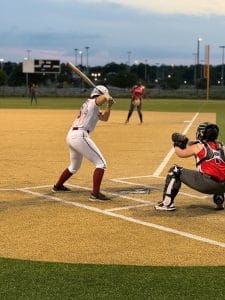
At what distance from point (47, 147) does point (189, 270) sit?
10.9 metres

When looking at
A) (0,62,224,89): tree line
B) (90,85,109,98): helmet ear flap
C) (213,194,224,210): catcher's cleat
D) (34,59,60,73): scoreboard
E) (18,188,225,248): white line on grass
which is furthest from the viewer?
(0,62,224,89): tree line

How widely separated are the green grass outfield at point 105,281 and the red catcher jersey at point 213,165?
2531 mm

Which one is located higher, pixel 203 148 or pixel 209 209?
pixel 203 148

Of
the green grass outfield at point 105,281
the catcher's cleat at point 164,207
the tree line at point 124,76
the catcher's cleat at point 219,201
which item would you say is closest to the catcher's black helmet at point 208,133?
the catcher's cleat at point 219,201

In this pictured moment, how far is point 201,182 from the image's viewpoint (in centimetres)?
782

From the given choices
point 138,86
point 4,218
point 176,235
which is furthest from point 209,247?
point 138,86

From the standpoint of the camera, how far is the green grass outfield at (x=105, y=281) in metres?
4.60

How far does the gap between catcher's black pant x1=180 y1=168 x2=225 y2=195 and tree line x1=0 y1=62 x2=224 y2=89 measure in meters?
81.9

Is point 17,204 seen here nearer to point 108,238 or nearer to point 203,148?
point 108,238

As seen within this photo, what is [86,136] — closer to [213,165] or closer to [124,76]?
[213,165]

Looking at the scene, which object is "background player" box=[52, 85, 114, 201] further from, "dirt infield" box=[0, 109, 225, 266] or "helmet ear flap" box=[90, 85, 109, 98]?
"dirt infield" box=[0, 109, 225, 266]

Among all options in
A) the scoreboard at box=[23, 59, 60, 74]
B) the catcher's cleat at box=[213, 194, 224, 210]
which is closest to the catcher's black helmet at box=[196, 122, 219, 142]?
the catcher's cleat at box=[213, 194, 224, 210]

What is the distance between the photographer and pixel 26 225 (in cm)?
709

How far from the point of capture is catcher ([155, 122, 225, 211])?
780cm
